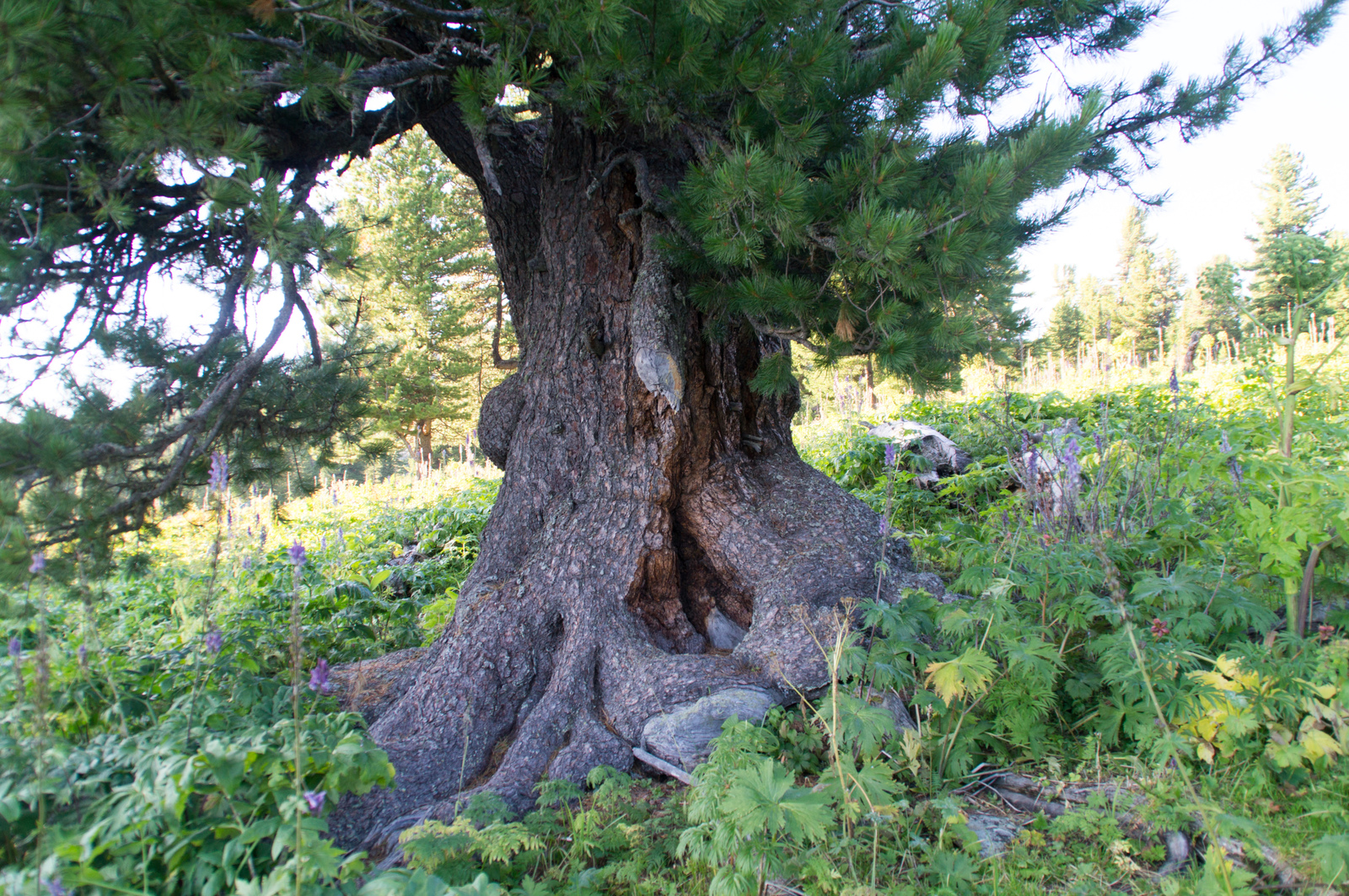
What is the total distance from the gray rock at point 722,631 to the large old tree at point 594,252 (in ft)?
0.06

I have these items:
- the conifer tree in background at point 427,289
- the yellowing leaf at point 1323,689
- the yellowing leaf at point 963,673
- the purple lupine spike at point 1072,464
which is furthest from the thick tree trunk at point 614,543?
the conifer tree in background at point 427,289

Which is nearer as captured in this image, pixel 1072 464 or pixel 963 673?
pixel 963 673

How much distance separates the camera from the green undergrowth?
146 centimetres

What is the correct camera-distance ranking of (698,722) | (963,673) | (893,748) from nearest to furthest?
(963,673) → (893,748) → (698,722)

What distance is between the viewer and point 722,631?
3289 mm

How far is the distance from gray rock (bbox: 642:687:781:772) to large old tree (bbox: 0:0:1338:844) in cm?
3

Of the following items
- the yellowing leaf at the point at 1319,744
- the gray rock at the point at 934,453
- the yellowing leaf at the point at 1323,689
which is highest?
the gray rock at the point at 934,453

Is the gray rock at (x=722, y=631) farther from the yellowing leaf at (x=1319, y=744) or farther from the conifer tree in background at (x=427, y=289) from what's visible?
the conifer tree in background at (x=427, y=289)

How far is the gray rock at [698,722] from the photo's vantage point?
2.32 meters

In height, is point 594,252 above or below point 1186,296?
below

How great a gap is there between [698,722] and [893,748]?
67 centimetres

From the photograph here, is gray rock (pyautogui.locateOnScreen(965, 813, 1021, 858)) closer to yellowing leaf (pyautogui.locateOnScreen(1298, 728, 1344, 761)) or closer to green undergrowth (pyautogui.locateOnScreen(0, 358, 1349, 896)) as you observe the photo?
green undergrowth (pyautogui.locateOnScreen(0, 358, 1349, 896))

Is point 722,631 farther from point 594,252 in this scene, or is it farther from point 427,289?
point 427,289

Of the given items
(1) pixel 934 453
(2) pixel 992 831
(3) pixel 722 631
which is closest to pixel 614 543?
(3) pixel 722 631
